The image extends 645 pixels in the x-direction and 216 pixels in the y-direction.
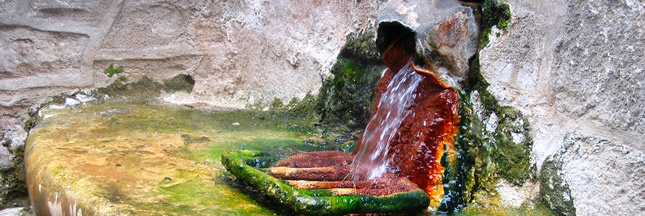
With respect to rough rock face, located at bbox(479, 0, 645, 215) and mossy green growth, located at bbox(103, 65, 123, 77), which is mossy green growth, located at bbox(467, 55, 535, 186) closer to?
rough rock face, located at bbox(479, 0, 645, 215)

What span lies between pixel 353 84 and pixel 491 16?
0.90 m

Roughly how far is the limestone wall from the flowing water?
24.5 inches

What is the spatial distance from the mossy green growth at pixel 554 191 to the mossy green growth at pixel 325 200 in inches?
13.7

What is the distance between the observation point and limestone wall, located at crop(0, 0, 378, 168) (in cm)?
274

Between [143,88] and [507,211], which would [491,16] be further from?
[143,88]

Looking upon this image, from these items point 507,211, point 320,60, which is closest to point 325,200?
point 507,211

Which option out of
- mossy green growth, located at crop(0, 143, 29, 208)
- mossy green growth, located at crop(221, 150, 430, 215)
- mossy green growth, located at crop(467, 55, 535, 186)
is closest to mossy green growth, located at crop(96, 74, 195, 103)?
mossy green growth, located at crop(0, 143, 29, 208)

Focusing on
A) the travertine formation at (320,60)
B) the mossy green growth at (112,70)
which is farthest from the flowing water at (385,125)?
the mossy green growth at (112,70)

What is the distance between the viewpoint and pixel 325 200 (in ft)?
4.25

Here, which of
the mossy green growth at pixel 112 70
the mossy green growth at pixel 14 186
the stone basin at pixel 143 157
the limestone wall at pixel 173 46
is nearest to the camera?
the stone basin at pixel 143 157

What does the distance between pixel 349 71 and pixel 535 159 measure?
1.12 meters

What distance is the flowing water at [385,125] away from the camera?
5.65 feet

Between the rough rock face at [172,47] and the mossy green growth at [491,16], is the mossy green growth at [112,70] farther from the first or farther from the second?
the mossy green growth at [491,16]

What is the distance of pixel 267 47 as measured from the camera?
9.91 ft
